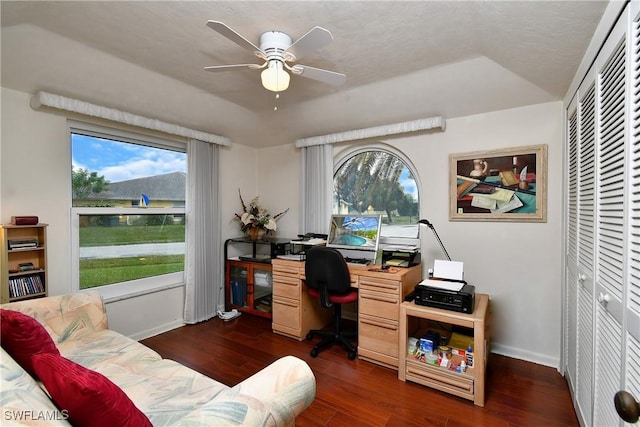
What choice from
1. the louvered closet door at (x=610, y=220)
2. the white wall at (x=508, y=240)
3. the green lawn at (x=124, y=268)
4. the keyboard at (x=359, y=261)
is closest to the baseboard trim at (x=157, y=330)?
the green lawn at (x=124, y=268)

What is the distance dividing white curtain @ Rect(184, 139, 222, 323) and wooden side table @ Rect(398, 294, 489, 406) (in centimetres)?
229

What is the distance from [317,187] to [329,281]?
138 centimetres

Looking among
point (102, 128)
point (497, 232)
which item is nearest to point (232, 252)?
point (102, 128)

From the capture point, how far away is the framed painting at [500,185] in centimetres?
243

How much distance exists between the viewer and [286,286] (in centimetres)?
298

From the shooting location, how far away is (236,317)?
3520 mm

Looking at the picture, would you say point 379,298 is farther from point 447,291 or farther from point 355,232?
point 355,232

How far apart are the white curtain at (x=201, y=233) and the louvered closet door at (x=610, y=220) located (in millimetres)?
3345

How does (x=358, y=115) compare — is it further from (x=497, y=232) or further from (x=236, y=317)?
(x=236, y=317)

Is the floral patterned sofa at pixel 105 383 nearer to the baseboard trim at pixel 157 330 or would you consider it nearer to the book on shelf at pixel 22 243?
the book on shelf at pixel 22 243

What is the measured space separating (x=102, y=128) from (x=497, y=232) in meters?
3.77

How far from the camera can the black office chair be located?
8.18ft

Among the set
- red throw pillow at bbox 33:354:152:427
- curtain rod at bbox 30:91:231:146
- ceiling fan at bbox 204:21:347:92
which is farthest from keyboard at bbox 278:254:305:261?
red throw pillow at bbox 33:354:152:427

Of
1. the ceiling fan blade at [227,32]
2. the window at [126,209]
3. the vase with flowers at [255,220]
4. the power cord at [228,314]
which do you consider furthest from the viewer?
the vase with flowers at [255,220]
